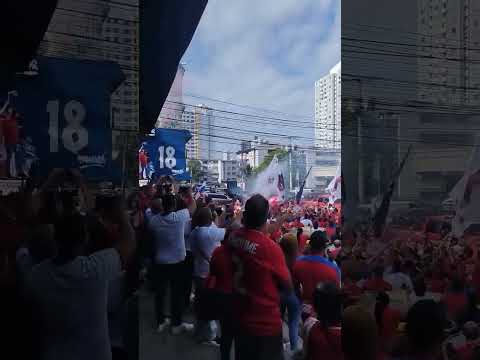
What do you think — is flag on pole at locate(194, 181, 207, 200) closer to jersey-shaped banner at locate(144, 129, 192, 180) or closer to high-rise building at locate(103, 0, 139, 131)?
jersey-shaped banner at locate(144, 129, 192, 180)

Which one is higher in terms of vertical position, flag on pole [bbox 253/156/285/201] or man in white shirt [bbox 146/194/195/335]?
flag on pole [bbox 253/156/285/201]

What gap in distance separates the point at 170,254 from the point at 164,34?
2.37 m

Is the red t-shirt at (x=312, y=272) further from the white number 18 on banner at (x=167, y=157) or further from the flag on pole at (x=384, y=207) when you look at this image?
the white number 18 on banner at (x=167, y=157)

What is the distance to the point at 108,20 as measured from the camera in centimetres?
439

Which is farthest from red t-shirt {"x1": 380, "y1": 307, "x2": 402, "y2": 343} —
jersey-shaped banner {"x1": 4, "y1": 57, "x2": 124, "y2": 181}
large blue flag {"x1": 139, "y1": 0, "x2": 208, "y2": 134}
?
large blue flag {"x1": 139, "y1": 0, "x2": 208, "y2": 134}

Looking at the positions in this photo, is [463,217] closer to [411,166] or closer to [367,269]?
[411,166]

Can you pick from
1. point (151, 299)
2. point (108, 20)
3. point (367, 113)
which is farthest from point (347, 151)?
point (151, 299)

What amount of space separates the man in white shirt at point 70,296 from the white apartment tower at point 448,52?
1.85 meters

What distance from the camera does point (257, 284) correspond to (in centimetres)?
304

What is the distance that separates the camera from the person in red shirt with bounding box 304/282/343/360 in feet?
7.86

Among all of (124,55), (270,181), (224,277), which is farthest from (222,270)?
(270,181)

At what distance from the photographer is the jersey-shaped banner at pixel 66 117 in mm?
3621

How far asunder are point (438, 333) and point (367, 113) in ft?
3.65

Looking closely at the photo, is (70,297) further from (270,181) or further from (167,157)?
(167,157)
